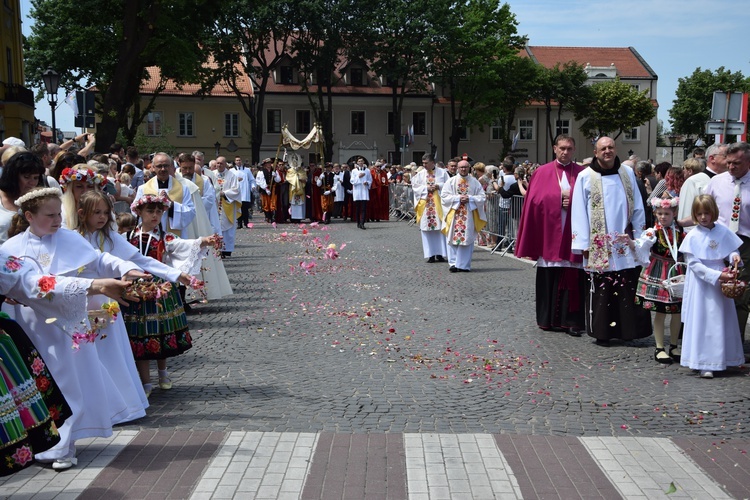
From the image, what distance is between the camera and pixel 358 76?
7038 cm

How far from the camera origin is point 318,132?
33625mm

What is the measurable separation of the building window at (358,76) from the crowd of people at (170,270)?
56014 millimetres

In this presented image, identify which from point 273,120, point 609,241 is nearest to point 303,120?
point 273,120

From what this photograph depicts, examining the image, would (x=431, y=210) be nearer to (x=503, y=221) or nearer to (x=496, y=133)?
(x=503, y=221)

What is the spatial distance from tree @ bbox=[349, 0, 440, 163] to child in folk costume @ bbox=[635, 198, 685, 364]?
4925cm

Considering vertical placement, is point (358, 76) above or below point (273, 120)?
above

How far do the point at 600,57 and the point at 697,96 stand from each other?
968cm

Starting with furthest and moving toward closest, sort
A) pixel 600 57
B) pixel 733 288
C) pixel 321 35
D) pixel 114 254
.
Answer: pixel 600 57
pixel 321 35
pixel 733 288
pixel 114 254

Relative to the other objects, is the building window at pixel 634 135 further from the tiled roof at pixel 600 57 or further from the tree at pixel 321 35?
the tree at pixel 321 35

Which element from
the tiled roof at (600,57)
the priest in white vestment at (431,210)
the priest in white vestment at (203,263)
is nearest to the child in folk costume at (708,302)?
the priest in white vestment at (203,263)

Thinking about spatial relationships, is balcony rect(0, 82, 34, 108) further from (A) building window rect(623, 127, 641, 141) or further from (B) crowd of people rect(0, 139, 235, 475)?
(A) building window rect(623, 127, 641, 141)

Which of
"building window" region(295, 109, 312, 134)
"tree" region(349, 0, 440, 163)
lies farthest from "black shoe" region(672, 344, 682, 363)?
"building window" region(295, 109, 312, 134)

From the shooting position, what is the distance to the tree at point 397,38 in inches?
2221

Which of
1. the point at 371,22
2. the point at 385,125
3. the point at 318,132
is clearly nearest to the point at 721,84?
the point at 385,125
